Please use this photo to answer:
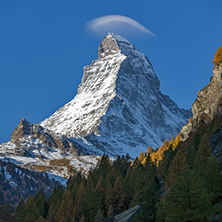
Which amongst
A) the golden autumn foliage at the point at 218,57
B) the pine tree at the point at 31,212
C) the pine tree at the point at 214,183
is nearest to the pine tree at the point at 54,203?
the pine tree at the point at 31,212

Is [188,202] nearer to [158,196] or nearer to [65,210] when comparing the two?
[158,196]

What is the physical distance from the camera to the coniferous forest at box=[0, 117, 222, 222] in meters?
35.2

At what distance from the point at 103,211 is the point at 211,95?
52737 mm

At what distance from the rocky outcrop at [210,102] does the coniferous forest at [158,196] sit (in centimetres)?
1053

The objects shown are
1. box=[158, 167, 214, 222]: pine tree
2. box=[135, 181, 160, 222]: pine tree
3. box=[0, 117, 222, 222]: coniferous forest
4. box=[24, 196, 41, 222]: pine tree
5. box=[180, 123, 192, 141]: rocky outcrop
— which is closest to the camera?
box=[158, 167, 214, 222]: pine tree

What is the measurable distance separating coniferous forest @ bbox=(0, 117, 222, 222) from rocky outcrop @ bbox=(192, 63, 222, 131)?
10.5 metres

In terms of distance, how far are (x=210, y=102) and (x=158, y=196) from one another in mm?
61184

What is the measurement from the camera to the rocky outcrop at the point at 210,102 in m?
96.2

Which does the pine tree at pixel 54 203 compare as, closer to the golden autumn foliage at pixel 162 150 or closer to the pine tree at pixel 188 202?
the golden autumn foliage at pixel 162 150

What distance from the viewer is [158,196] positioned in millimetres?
53688

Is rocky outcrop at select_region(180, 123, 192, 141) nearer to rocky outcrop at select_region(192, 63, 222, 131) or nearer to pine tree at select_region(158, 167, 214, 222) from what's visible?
rocky outcrop at select_region(192, 63, 222, 131)

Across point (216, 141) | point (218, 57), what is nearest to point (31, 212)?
point (216, 141)

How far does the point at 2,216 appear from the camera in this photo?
66312mm

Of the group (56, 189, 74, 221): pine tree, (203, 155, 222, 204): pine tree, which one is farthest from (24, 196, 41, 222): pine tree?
(203, 155, 222, 204): pine tree
